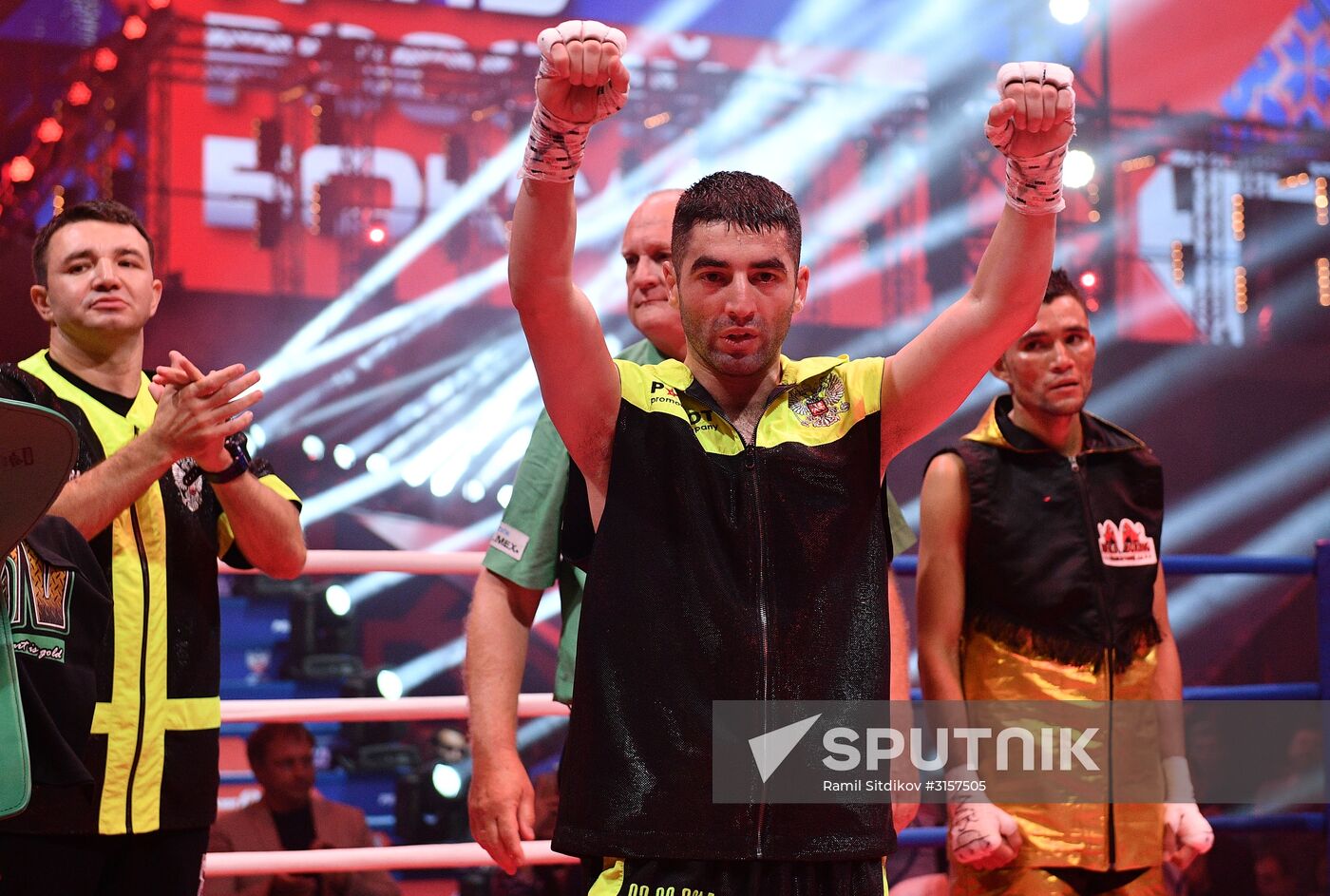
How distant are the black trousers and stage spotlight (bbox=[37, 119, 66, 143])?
6.96m

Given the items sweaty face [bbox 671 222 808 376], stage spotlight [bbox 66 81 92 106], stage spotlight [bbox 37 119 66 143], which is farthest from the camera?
stage spotlight [bbox 66 81 92 106]

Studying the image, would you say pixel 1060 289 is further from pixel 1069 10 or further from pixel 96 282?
pixel 1069 10

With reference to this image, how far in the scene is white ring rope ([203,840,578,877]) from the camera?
98.7 inches

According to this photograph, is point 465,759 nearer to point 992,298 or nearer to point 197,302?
point 197,302

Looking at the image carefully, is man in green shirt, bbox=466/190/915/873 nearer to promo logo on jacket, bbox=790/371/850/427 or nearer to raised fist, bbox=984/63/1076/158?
promo logo on jacket, bbox=790/371/850/427

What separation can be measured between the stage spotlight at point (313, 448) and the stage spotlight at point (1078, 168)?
5119 mm

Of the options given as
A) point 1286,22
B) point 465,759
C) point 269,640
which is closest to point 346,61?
point 269,640

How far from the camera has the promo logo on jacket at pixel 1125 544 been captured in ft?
8.02

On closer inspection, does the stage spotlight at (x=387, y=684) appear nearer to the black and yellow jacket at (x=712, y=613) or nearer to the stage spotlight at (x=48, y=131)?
the stage spotlight at (x=48, y=131)

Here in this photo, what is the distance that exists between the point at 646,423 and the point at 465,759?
15.1 feet

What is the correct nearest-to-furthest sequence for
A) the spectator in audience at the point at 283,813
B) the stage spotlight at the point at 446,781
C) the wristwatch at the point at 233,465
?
the wristwatch at the point at 233,465, the spectator in audience at the point at 283,813, the stage spotlight at the point at 446,781

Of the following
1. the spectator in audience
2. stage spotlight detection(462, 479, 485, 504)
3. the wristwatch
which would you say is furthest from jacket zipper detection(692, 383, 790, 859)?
stage spotlight detection(462, 479, 485, 504)
